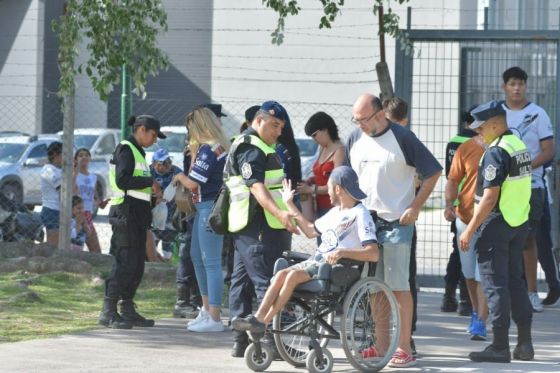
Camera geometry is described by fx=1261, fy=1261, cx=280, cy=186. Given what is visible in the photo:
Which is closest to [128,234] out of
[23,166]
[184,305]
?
[184,305]

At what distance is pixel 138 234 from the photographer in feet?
33.7

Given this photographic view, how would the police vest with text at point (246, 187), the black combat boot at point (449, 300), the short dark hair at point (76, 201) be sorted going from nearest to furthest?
1. the police vest with text at point (246, 187)
2. the black combat boot at point (449, 300)
3. the short dark hair at point (76, 201)

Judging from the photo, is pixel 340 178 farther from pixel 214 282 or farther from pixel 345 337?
pixel 214 282

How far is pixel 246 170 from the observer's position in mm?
8641

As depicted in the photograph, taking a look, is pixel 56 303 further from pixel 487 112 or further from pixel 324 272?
pixel 487 112

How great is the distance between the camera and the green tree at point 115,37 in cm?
1169

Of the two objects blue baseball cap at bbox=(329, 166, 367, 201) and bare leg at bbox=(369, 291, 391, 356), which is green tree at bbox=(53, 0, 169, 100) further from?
bare leg at bbox=(369, 291, 391, 356)

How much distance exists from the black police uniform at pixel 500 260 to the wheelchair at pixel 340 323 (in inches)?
30.1

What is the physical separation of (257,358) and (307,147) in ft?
67.7

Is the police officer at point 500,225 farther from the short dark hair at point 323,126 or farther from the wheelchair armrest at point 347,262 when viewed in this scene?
the short dark hair at point 323,126

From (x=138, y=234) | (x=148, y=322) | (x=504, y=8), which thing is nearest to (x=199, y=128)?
(x=138, y=234)

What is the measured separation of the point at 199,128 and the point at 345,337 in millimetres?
2617

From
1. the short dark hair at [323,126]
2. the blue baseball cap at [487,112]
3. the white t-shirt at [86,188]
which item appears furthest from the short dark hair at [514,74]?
the white t-shirt at [86,188]

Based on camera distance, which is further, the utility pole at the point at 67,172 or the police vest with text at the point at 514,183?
the utility pole at the point at 67,172
